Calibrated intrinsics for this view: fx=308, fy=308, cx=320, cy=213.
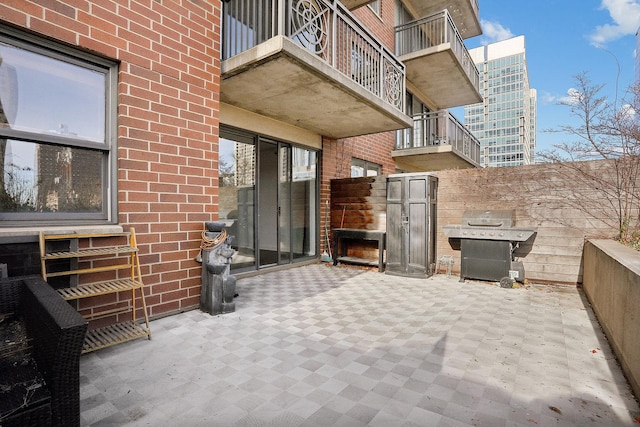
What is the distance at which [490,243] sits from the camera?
5152 millimetres

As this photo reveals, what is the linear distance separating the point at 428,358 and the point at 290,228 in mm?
4545

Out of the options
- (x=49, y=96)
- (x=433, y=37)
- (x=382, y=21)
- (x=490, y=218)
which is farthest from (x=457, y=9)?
(x=49, y=96)

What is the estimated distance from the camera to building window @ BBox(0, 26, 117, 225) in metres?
2.60

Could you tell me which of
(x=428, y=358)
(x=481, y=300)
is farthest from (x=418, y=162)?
(x=428, y=358)

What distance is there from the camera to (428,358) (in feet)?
8.38

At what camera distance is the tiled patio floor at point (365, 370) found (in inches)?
72.0

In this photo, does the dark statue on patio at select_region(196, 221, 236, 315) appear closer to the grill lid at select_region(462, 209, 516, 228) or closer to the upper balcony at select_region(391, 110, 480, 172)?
the grill lid at select_region(462, 209, 516, 228)

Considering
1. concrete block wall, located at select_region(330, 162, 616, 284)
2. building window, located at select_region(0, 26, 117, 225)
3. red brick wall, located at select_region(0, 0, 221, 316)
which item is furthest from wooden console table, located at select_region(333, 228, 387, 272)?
building window, located at select_region(0, 26, 117, 225)

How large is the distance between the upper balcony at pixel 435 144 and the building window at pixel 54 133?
7625 mm

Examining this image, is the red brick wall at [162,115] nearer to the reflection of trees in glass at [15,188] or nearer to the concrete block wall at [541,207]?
the reflection of trees in glass at [15,188]

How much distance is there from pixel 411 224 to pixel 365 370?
381 centimetres

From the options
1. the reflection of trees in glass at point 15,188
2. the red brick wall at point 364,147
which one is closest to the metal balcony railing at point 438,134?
the red brick wall at point 364,147

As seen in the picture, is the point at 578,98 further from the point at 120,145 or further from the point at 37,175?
the point at 37,175

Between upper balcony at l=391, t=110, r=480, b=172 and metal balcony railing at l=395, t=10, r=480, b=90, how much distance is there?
1.73m
